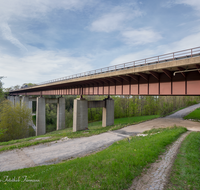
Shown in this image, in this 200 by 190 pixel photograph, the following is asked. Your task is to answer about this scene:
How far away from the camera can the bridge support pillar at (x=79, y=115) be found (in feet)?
79.1

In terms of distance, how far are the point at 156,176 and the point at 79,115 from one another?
1998cm

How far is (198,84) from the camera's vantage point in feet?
37.1

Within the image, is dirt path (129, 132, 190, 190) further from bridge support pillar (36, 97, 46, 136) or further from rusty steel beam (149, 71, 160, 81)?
bridge support pillar (36, 97, 46, 136)

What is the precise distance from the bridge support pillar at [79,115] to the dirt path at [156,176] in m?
18.6

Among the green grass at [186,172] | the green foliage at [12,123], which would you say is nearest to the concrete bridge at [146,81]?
the green grass at [186,172]

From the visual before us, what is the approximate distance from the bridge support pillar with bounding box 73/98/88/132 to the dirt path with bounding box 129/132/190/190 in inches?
731

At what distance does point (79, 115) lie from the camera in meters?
24.6

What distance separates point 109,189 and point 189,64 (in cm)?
1103

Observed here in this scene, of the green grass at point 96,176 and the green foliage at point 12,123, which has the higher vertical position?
the green grass at point 96,176

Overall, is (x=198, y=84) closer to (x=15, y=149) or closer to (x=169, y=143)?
(x=169, y=143)

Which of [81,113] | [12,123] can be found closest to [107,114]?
[81,113]

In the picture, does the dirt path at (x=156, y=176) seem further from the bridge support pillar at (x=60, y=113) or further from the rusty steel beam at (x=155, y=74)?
the bridge support pillar at (x=60, y=113)

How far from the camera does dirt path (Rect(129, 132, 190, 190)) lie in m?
5.14

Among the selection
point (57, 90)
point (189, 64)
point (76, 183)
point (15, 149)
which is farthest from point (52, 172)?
point (57, 90)
